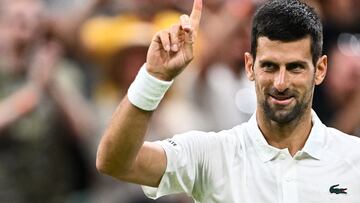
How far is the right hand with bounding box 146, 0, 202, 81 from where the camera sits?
10.8ft

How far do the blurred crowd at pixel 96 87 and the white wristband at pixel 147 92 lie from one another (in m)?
2.39

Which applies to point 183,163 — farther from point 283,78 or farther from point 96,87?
point 96,87

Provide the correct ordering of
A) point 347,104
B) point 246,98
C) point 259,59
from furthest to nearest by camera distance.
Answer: point 246,98 → point 347,104 → point 259,59

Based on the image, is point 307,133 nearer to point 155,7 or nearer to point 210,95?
point 210,95

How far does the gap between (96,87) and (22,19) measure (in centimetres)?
72

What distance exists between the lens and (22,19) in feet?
19.2

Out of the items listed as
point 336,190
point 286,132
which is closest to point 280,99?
point 286,132

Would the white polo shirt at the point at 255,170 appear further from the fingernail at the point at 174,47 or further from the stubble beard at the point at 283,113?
the fingernail at the point at 174,47

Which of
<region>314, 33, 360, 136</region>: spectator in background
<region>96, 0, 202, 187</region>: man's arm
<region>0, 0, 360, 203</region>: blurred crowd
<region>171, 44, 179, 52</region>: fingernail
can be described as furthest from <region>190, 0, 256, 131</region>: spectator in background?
<region>171, 44, 179, 52</region>: fingernail

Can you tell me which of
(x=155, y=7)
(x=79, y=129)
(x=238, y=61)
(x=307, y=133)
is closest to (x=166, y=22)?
(x=155, y=7)

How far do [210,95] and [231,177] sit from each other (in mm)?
2496

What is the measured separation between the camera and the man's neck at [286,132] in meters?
3.64

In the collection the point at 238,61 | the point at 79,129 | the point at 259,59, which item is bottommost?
the point at 79,129

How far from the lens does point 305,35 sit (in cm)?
358
